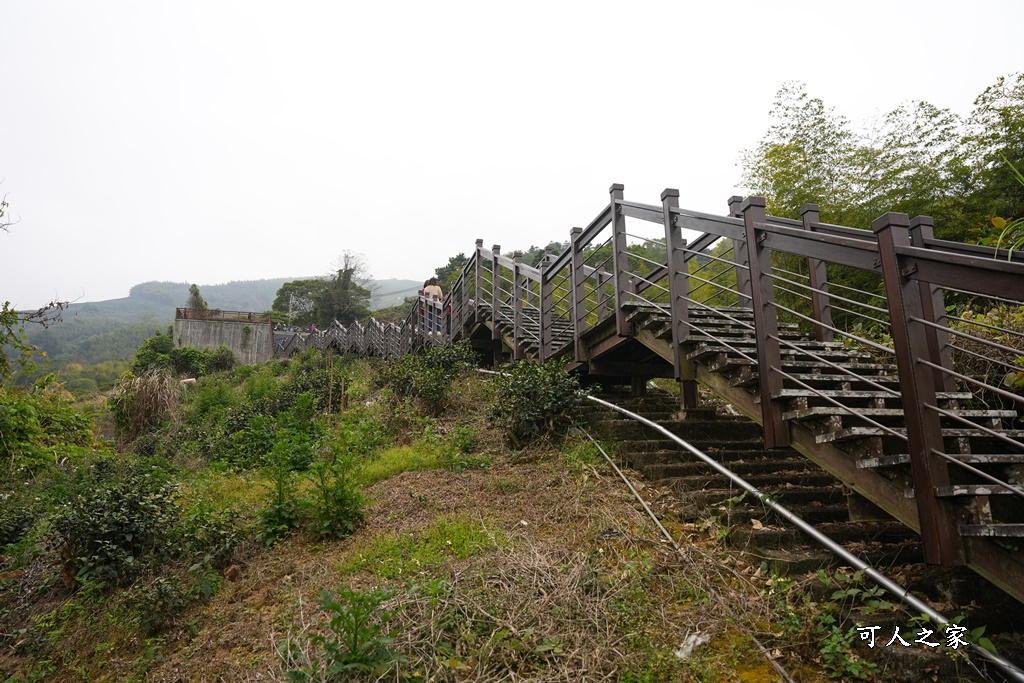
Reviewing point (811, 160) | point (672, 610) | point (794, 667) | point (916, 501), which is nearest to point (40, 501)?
point (672, 610)

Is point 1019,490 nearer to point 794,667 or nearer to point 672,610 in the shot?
point 794,667

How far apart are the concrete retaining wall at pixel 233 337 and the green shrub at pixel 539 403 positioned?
32738mm

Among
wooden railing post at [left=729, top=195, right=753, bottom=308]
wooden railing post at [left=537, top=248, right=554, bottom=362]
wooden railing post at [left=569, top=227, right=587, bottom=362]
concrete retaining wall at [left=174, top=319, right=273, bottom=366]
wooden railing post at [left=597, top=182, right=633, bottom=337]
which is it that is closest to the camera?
wooden railing post at [left=729, top=195, right=753, bottom=308]

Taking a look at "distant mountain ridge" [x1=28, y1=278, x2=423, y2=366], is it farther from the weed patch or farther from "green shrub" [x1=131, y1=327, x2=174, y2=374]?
the weed patch

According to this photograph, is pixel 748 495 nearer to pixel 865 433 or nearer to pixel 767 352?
pixel 767 352

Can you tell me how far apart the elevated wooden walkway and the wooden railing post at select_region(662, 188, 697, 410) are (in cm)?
1

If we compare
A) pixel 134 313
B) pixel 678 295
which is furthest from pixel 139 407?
pixel 134 313

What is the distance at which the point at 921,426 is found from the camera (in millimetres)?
2959

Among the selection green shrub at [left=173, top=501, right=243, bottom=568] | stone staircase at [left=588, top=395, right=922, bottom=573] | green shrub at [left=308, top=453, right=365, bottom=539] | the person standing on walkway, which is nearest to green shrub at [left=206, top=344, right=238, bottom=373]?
the person standing on walkway

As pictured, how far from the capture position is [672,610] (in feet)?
11.2

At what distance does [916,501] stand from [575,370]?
5.19 metres

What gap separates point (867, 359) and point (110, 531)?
22.1 feet

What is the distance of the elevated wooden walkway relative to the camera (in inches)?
114

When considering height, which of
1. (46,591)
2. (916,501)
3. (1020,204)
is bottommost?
(46,591)
